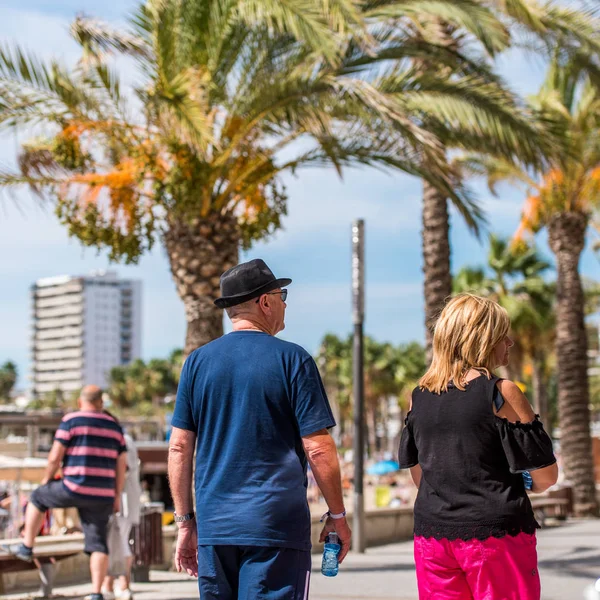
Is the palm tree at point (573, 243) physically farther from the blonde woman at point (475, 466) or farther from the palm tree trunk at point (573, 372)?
the blonde woman at point (475, 466)

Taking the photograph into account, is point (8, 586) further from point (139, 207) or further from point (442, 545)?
point (442, 545)

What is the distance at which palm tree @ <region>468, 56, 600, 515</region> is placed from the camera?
1856 centimetres

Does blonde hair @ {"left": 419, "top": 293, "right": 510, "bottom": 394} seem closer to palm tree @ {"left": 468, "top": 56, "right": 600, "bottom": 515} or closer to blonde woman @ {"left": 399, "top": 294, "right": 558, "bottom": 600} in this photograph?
blonde woman @ {"left": 399, "top": 294, "right": 558, "bottom": 600}

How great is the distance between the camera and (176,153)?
1041 cm

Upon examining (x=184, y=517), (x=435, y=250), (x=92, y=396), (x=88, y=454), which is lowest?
(x=184, y=517)

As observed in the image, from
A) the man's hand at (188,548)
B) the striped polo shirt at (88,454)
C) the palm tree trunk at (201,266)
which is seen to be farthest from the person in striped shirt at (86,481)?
the man's hand at (188,548)

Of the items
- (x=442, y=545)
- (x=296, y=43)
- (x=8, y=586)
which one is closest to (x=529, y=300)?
(x=296, y=43)

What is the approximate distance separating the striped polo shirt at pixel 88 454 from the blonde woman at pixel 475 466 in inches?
176

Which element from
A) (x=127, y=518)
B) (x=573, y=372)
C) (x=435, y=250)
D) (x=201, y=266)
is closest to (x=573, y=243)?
(x=573, y=372)

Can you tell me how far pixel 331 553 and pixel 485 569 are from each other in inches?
22.9

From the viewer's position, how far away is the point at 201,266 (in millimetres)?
10516

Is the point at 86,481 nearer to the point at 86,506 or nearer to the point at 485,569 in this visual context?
the point at 86,506

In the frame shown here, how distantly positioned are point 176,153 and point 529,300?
29053mm

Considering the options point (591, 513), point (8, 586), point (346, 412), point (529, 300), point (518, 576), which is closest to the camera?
point (518, 576)
